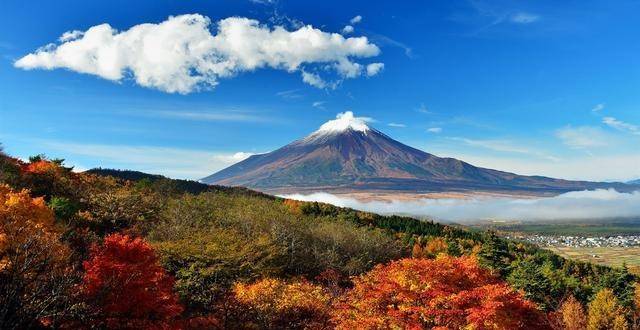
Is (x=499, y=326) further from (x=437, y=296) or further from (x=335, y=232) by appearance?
(x=335, y=232)

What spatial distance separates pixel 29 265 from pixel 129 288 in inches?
721

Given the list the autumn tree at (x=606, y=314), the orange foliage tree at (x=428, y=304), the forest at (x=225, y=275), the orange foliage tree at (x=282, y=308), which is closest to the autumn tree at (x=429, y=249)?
the forest at (x=225, y=275)

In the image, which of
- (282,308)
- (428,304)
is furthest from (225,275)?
(428,304)

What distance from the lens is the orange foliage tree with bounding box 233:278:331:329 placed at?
4100 centimetres

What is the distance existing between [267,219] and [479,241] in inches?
4545

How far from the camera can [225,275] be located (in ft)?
183

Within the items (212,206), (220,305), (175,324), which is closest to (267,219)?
(212,206)

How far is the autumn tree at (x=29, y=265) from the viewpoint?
50.9 ft

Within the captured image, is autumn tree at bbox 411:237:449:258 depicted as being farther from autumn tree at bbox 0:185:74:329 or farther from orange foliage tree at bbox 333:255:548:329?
autumn tree at bbox 0:185:74:329

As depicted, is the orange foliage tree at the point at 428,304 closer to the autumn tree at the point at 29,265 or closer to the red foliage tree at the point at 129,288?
the red foliage tree at the point at 129,288

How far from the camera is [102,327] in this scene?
32062 mm

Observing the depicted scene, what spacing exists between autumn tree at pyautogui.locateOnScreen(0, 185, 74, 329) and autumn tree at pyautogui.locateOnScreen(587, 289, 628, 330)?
7863 centimetres

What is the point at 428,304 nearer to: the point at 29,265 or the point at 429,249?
the point at 29,265

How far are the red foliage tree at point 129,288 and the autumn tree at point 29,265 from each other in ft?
8.94
